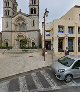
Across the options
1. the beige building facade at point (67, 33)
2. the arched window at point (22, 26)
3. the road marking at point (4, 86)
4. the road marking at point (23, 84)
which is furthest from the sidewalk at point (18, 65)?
the arched window at point (22, 26)

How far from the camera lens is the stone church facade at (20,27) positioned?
54.1 metres

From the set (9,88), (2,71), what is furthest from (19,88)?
(2,71)

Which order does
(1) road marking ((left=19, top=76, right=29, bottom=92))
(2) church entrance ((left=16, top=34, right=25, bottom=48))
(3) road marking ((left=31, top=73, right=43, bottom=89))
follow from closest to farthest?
(1) road marking ((left=19, top=76, right=29, bottom=92))
(3) road marking ((left=31, top=73, right=43, bottom=89))
(2) church entrance ((left=16, top=34, right=25, bottom=48))

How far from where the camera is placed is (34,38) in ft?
176

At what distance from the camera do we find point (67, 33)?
34.2 m

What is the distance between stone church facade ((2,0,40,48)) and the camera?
177ft

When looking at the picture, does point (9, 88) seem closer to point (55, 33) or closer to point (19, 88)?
point (19, 88)

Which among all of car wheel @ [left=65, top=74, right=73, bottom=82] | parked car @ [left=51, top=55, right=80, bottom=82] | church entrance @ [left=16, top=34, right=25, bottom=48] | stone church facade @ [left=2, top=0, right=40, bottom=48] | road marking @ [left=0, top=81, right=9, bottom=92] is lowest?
road marking @ [left=0, top=81, right=9, bottom=92]

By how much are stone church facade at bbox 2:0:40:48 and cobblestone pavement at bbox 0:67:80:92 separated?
39.3m

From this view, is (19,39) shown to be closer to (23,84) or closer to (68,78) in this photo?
(68,78)

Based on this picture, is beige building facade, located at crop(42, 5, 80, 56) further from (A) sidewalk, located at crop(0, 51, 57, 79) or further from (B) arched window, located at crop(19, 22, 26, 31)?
(B) arched window, located at crop(19, 22, 26, 31)

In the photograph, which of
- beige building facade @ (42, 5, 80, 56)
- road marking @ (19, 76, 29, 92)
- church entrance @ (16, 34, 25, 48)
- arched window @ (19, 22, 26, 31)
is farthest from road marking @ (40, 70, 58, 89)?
arched window @ (19, 22, 26, 31)

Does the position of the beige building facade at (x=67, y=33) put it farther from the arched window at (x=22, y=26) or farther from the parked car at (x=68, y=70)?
the arched window at (x=22, y=26)

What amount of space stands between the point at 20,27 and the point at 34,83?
4481 centimetres
